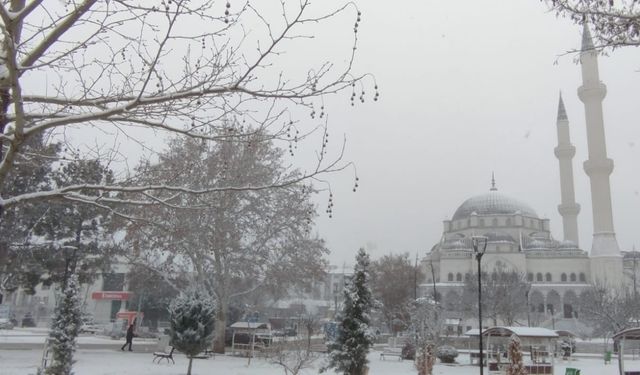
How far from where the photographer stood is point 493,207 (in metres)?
78.8

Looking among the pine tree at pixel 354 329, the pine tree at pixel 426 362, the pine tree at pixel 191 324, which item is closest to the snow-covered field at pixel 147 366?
the pine tree at pixel 191 324

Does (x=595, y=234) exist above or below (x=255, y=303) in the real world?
above

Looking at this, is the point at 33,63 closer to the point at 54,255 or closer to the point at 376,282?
the point at 54,255

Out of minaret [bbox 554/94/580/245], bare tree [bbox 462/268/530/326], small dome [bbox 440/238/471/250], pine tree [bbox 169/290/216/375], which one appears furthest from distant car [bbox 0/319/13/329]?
minaret [bbox 554/94/580/245]

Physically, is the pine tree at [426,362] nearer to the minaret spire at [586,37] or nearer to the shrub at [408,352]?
the shrub at [408,352]

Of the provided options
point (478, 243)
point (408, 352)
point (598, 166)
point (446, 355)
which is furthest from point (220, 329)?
point (598, 166)

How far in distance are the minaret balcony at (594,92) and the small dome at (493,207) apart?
26.8m

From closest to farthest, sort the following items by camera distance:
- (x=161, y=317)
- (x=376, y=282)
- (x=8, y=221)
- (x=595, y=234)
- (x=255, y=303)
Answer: (x=8, y=221) → (x=255, y=303) → (x=161, y=317) → (x=376, y=282) → (x=595, y=234)

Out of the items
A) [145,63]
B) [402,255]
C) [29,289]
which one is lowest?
[29,289]

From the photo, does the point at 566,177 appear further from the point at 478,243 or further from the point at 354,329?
the point at 354,329

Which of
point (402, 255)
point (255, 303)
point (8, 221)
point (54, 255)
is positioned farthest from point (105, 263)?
point (402, 255)

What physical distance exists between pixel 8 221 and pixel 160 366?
8.24m

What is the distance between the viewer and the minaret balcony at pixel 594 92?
52906 millimetres

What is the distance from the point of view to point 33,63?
5043mm
